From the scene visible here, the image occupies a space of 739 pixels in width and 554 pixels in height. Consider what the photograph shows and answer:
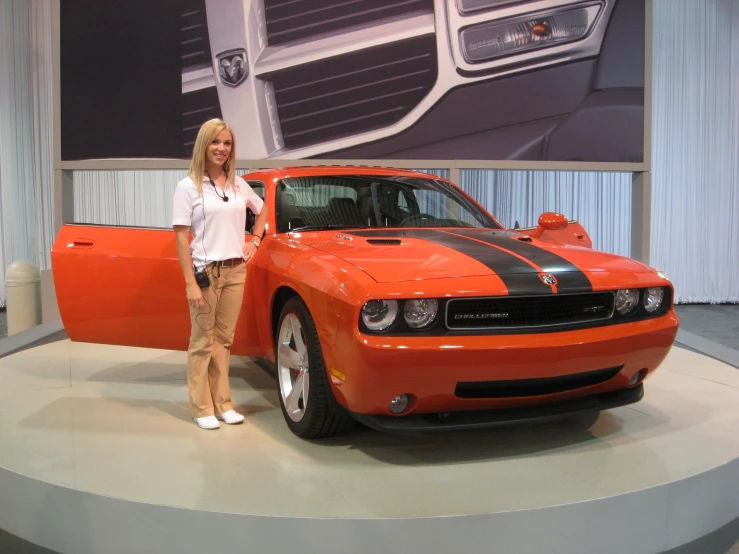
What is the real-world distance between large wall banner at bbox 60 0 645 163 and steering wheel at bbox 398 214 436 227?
262 centimetres

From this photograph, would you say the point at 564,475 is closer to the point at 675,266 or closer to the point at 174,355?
the point at 174,355

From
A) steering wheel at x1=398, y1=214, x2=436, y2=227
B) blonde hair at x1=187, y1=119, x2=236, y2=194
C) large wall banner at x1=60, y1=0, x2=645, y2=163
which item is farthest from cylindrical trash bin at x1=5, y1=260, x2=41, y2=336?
steering wheel at x1=398, y1=214, x2=436, y2=227

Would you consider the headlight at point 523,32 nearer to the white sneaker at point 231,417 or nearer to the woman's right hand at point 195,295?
the woman's right hand at point 195,295

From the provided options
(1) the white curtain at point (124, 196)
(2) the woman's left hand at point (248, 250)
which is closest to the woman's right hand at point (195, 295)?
(2) the woman's left hand at point (248, 250)

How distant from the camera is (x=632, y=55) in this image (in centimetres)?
650

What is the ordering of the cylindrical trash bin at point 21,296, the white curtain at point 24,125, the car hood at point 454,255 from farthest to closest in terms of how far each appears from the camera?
the white curtain at point 24,125 < the cylindrical trash bin at point 21,296 < the car hood at point 454,255

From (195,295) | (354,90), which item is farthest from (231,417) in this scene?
(354,90)

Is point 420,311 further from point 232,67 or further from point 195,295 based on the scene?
point 232,67

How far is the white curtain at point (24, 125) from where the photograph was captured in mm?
8320

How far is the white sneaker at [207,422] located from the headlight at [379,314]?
3.81 ft

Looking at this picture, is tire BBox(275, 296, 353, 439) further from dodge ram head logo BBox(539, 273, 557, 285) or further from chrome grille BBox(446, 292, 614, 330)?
dodge ram head logo BBox(539, 273, 557, 285)

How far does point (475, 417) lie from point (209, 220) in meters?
1.55

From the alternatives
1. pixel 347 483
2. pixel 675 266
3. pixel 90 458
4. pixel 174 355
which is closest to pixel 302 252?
pixel 347 483

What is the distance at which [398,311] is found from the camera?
8.02 feet
